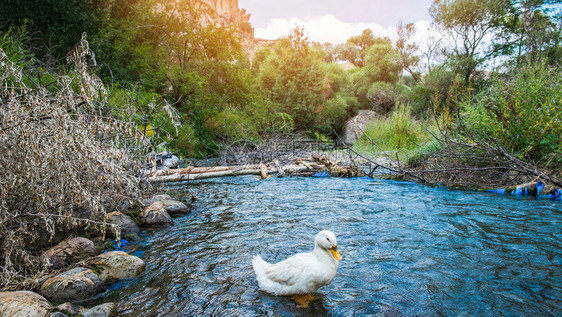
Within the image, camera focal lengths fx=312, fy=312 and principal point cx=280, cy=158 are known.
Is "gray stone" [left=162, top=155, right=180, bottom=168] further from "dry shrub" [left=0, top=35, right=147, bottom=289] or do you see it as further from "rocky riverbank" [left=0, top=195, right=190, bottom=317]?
"dry shrub" [left=0, top=35, right=147, bottom=289]

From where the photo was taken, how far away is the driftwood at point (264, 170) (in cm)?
970

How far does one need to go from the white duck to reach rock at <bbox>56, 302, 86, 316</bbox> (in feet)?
5.30

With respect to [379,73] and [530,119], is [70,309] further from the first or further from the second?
[379,73]

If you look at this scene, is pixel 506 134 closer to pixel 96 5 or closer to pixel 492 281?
pixel 492 281

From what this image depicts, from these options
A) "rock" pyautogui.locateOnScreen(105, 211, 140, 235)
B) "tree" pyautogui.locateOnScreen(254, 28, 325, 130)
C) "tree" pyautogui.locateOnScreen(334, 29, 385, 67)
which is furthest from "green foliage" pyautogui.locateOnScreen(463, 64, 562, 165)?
"tree" pyautogui.locateOnScreen(334, 29, 385, 67)

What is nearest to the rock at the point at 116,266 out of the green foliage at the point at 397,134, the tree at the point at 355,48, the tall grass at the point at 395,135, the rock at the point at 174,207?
the rock at the point at 174,207

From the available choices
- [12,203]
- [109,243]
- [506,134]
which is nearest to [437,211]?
[506,134]

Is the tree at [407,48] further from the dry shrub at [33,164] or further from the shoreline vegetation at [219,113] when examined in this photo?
the dry shrub at [33,164]

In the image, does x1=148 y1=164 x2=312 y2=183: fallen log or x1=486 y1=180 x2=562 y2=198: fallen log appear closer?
x1=486 y1=180 x2=562 y2=198: fallen log

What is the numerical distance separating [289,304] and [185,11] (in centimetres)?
2042

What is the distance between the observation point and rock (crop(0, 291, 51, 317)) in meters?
2.43

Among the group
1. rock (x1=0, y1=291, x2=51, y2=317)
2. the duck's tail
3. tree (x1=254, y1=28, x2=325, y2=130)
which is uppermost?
tree (x1=254, y1=28, x2=325, y2=130)

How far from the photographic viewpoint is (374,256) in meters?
4.00

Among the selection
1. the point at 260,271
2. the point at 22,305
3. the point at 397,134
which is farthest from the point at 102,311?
the point at 397,134
